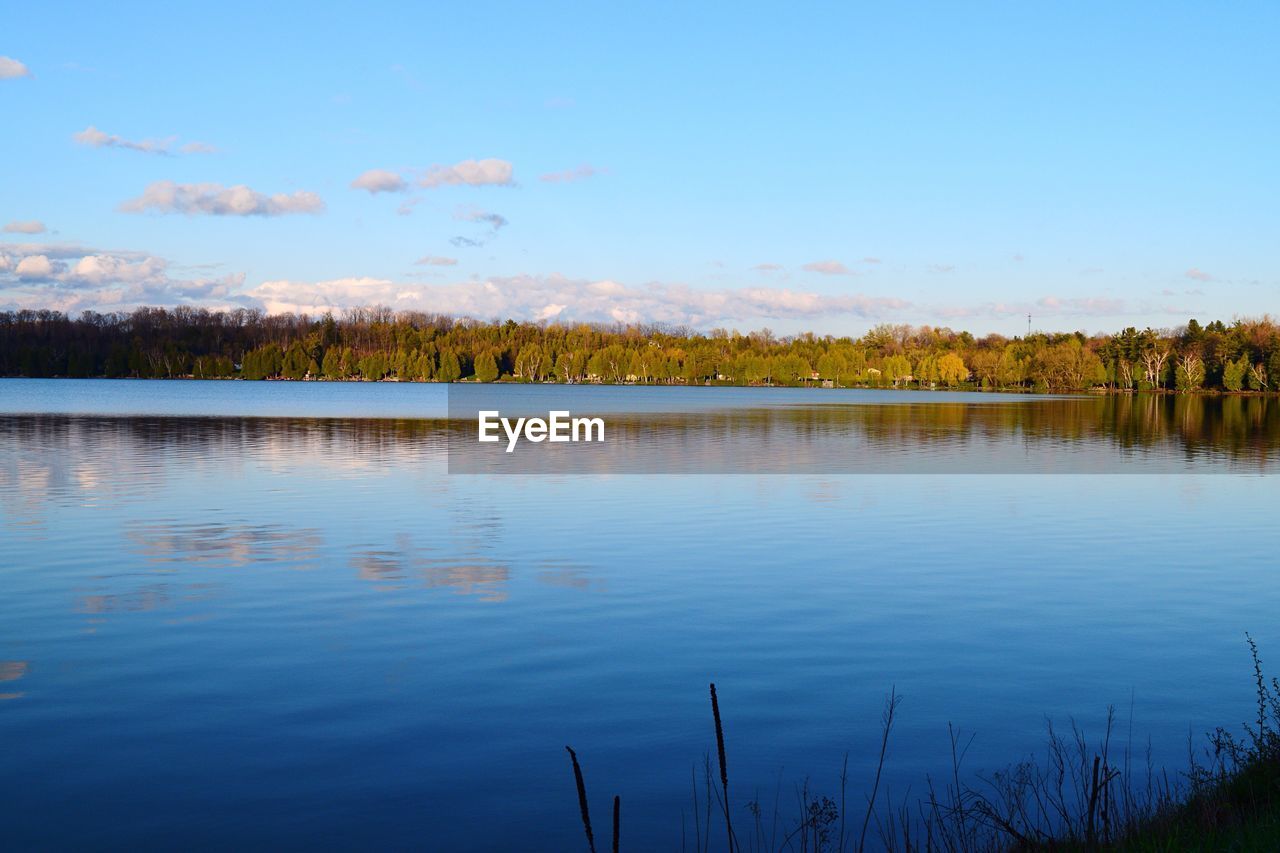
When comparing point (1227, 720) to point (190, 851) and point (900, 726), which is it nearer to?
point (900, 726)

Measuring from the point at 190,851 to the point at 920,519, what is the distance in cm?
2055

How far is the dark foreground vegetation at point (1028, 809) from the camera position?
696cm

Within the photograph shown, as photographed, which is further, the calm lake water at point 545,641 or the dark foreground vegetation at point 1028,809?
the calm lake water at point 545,641

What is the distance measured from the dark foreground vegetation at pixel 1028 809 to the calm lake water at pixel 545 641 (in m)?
0.27

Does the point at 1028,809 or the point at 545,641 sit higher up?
the point at 545,641

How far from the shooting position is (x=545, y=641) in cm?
1349

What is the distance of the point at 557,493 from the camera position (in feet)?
99.9

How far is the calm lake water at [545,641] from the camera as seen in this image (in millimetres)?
8867

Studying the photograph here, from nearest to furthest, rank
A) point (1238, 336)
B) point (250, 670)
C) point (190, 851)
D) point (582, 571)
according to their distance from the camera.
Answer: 1. point (190, 851)
2. point (250, 670)
3. point (582, 571)
4. point (1238, 336)

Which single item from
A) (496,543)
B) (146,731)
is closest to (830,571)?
(496,543)

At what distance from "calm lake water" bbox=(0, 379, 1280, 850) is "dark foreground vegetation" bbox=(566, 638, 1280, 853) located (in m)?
0.27

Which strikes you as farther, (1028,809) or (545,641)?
(545,641)

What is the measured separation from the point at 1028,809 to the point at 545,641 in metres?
6.45

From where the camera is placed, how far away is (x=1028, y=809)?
8.50 m
